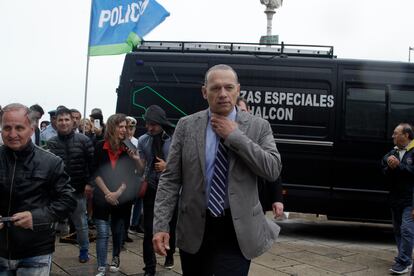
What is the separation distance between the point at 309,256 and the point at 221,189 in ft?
13.8

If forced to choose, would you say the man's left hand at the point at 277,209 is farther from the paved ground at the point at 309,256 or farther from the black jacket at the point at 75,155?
the black jacket at the point at 75,155

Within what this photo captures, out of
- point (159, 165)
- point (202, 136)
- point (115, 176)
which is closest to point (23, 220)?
point (202, 136)

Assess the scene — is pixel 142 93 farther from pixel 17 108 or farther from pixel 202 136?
pixel 202 136

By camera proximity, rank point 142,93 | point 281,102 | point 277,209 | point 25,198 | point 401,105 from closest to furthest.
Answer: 1. point 25,198
2. point 277,209
3. point 401,105
4. point 281,102
5. point 142,93

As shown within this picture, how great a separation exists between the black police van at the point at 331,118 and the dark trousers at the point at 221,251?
4899 mm

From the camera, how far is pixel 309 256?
665 cm

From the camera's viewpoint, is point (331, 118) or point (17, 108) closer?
point (17, 108)

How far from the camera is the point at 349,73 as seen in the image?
7664 millimetres

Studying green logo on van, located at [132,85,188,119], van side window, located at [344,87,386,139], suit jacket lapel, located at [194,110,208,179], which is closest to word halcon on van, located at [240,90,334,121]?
van side window, located at [344,87,386,139]

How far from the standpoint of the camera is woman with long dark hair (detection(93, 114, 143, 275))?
211 inches

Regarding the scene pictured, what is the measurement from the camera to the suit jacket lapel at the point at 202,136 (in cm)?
290

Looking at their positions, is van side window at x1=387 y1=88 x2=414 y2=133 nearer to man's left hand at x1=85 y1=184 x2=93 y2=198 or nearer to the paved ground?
the paved ground

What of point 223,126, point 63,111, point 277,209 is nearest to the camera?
point 223,126

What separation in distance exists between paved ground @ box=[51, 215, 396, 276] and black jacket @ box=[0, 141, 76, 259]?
2609mm
